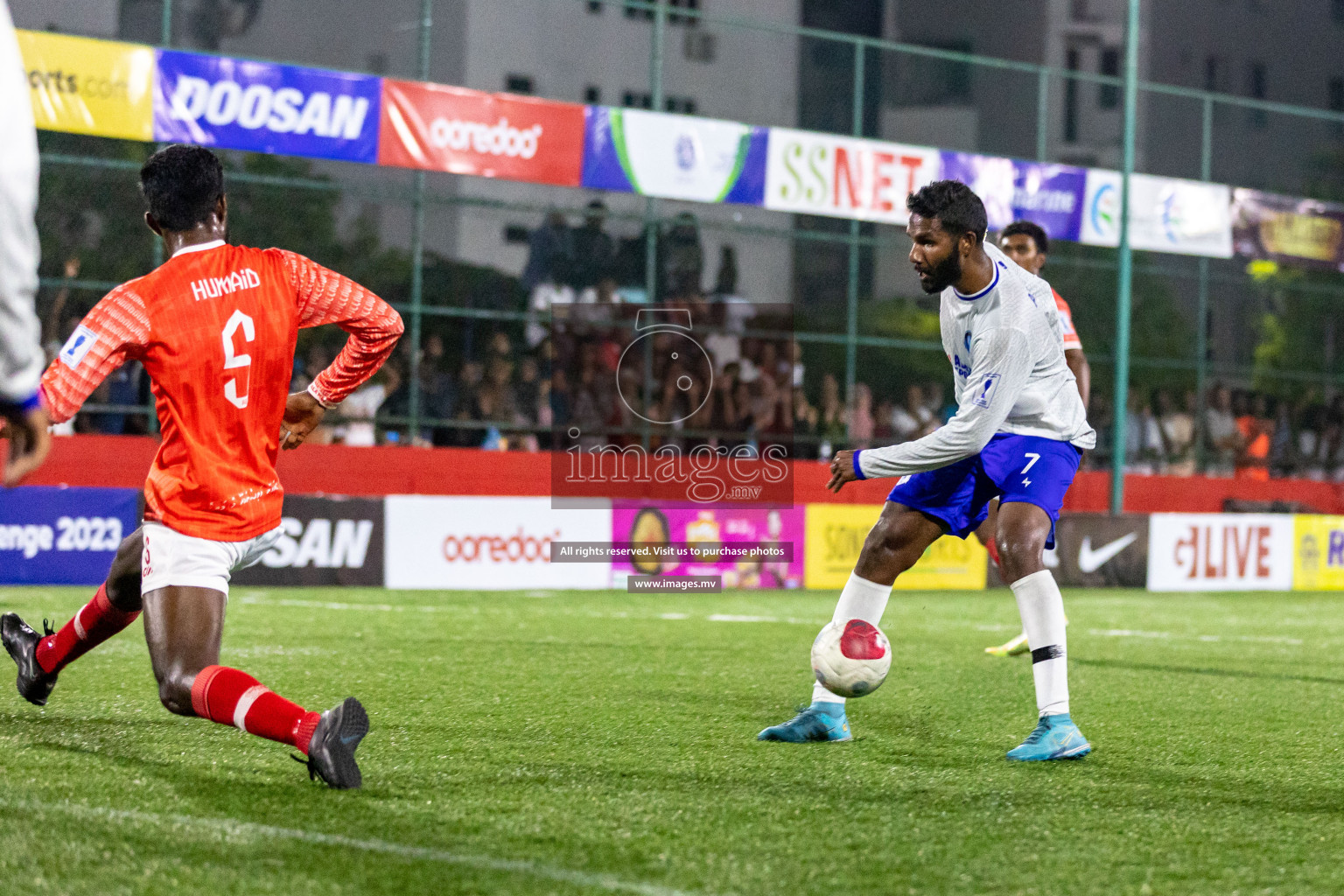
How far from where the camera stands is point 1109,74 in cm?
6116

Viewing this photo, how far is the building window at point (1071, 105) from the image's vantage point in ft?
193

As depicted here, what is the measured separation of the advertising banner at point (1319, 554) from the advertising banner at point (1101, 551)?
2299 millimetres

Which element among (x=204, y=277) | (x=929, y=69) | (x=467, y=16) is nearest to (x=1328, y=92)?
(x=929, y=69)

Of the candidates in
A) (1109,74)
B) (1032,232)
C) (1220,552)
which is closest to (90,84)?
(1032,232)

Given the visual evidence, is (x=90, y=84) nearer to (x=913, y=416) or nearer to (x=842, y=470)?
(x=913, y=416)

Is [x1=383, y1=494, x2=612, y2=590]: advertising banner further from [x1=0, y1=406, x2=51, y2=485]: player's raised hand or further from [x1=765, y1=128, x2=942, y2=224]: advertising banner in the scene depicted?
[x1=0, y1=406, x2=51, y2=485]: player's raised hand

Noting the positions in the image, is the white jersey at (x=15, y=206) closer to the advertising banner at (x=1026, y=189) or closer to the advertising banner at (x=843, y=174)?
the advertising banner at (x=843, y=174)

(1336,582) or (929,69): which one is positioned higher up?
(929,69)

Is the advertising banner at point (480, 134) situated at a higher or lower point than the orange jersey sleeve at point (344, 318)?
higher

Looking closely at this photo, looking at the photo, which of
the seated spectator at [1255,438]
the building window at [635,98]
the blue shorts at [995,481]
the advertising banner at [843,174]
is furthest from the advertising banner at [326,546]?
the building window at [635,98]

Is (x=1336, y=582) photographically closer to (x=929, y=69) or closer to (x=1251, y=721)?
(x=1251, y=721)

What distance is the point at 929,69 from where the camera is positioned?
177 feet

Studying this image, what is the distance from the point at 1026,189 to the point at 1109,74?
141 feet

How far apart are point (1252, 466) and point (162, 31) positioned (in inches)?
611
